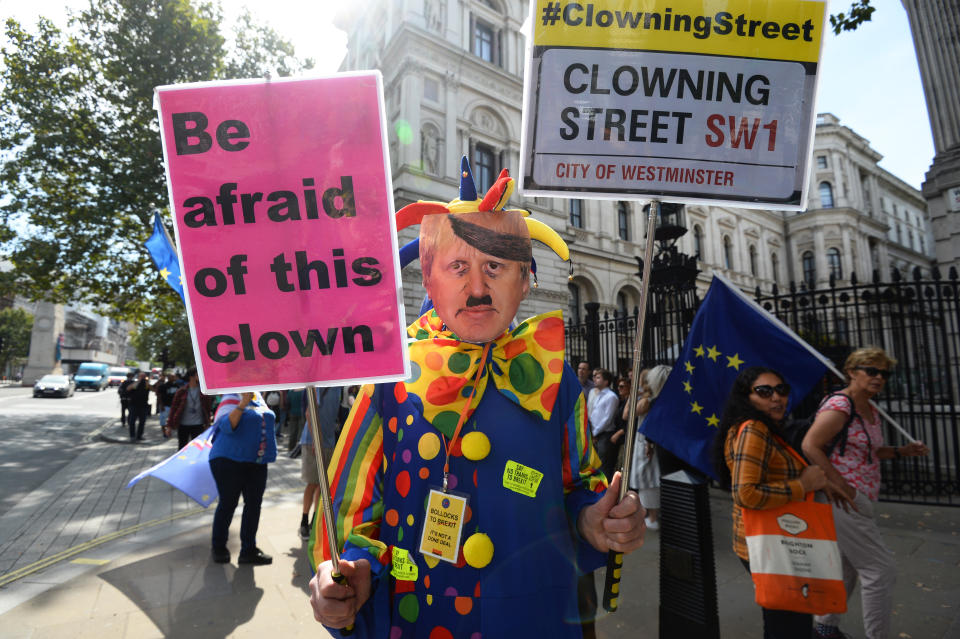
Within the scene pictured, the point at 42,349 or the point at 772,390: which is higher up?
the point at 42,349

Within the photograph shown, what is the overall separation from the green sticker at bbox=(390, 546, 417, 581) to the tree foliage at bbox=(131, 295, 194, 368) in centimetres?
1216

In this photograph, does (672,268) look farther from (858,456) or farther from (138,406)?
(138,406)

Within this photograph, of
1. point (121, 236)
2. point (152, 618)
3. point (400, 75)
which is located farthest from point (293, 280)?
point (400, 75)

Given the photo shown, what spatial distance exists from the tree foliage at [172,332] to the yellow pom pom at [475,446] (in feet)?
40.2

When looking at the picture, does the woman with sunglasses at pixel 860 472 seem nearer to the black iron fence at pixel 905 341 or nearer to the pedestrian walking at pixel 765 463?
the pedestrian walking at pixel 765 463

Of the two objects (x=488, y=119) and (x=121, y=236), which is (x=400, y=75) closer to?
(x=488, y=119)

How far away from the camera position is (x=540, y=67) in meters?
1.72

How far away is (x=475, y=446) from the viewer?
4.96 ft

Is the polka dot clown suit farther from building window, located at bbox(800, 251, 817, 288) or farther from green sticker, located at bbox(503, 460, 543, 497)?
building window, located at bbox(800, 251, 817, 288)

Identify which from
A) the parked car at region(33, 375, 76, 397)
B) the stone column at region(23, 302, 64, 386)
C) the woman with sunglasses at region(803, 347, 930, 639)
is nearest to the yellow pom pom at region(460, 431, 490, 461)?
the woman with sunglasses at region(803, 347, 930, 639)

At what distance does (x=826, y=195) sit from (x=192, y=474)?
4521cm

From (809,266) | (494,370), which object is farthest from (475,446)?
(809,266)

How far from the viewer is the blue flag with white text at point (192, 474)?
464 cm

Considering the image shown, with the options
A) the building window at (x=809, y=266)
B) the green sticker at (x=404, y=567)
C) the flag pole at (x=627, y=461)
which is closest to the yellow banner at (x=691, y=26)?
the flag pole at (x=627, y=461)
